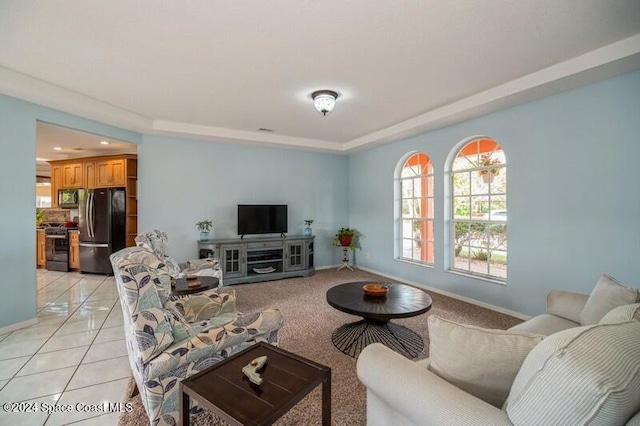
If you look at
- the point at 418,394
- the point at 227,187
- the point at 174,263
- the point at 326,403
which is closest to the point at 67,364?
the point at 174,263

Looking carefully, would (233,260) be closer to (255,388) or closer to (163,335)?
(163,335)

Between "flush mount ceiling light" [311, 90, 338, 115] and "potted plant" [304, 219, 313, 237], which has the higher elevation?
"flush mount ceiling light" [311, 90, 338, 115]

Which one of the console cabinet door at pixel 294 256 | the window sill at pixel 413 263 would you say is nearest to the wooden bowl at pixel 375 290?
the window sill at pixel 413 263

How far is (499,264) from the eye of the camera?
396cm

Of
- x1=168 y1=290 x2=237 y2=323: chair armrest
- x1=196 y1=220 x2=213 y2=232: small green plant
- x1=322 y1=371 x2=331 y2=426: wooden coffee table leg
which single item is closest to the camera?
x1=322 y1=371 x2=331 y2=426: wooden coffee table leg

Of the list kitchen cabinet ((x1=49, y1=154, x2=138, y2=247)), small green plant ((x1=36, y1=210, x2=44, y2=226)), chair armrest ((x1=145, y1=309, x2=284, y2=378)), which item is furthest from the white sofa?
small green plant ((x1=36, y1=210, x2=44, y2=226))

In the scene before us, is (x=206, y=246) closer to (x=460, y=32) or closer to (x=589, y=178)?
(x=460, y=32)

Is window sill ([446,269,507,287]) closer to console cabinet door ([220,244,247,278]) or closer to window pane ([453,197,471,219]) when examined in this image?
window pane ([453,197,471,219])

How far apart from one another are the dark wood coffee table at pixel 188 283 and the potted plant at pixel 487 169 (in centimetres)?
380

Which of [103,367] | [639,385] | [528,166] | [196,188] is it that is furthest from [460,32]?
[196,188]

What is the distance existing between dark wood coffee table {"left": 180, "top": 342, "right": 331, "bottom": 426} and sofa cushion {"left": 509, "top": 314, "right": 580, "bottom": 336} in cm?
155

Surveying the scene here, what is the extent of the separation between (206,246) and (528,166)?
4839 mm

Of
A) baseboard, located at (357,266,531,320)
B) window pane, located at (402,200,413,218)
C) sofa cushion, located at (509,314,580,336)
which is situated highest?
window pane, located at (402,200,413,218)

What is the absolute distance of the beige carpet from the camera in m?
1.89
